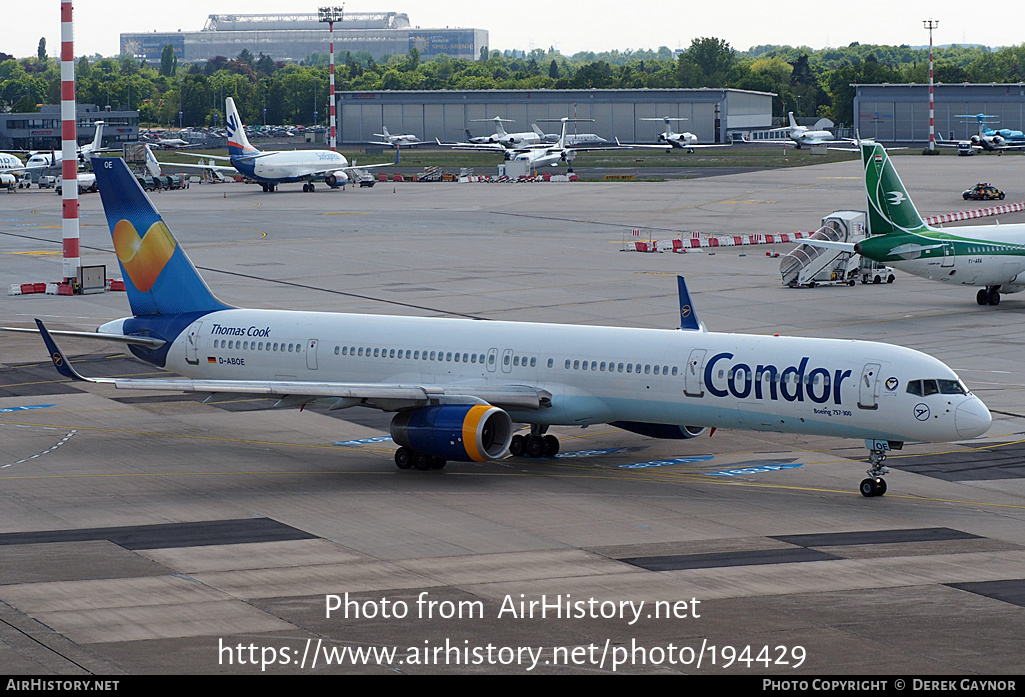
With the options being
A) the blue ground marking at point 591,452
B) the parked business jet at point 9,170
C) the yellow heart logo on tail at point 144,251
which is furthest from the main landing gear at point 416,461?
the parked business jet at point 9,170

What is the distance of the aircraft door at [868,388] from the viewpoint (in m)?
34.9

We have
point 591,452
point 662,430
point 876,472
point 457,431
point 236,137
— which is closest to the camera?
point 876,472

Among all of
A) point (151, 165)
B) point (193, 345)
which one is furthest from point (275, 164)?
point (193, 345)

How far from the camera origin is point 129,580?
27484 mm

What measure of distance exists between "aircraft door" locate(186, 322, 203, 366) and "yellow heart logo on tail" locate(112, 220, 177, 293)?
2390mm

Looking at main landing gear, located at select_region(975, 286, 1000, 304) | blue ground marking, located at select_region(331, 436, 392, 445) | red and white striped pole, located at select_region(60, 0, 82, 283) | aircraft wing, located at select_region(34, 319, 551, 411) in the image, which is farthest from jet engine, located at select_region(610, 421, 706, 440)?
red and white striped pole, located at select_region(60, 0, 82, 283)

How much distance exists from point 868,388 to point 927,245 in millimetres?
36284

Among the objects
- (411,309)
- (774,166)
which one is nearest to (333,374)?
(411,309)

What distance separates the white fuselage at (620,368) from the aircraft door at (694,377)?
0.04m

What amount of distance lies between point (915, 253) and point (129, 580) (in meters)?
51.1

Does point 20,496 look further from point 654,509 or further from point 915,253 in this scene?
point 915,253

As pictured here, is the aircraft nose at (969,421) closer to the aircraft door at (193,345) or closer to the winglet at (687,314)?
the winglet at (687,314)

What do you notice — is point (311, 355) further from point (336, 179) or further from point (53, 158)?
point (53, 158)

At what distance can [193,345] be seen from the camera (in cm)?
4447
